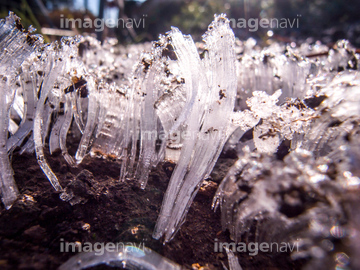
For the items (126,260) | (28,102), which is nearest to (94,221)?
(126,260)

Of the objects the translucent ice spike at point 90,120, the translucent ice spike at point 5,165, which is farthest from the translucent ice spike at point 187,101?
the translucent ice spike at point 5,165

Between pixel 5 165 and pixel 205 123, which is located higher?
pixel 205 123

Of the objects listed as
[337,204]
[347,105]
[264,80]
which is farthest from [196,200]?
[264,80]

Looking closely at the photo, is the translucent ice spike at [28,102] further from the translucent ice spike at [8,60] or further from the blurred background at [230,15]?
the blurred background at [230,15]

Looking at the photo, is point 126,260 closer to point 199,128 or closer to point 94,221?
point 94,221

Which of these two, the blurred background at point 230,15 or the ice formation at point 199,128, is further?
the blurred background at point 230,15

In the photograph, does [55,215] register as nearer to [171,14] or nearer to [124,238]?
[124,238]
